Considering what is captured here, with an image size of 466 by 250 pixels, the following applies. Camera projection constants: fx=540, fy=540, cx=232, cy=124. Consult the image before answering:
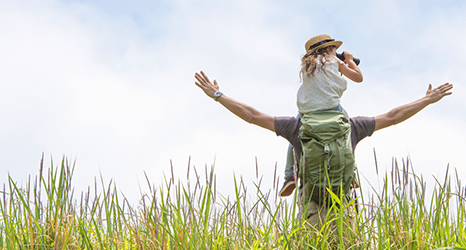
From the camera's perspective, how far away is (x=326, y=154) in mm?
3721

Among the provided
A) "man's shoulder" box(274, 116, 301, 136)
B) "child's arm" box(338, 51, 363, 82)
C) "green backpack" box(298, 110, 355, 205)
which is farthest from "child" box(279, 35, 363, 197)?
"green backpack" box(298, 110, 355, 205)

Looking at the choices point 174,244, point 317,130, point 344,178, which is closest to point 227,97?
point 317,130

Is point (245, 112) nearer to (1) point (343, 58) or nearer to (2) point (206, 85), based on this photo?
(2) point (206, 85)

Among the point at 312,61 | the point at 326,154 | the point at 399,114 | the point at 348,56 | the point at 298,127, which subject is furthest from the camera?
the point at 348,56

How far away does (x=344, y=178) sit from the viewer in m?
3.79

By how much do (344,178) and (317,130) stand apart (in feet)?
1.29

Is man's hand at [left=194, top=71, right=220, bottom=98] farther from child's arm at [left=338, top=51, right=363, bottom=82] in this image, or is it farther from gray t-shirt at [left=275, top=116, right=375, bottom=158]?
child's arm at [left=338, top=51, right=363, bottom=82]

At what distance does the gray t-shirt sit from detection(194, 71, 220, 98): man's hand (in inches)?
23.3

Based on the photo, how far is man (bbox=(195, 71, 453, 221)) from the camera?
4031 mm

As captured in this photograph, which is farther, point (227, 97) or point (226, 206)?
point (227, 97)

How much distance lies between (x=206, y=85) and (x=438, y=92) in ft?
6.24

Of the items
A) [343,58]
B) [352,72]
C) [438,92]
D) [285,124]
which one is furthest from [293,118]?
[438,92]

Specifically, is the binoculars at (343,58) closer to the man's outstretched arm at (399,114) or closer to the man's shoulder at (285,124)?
the man's outstretched arm at (399,114)

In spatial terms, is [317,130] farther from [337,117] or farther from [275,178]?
[275,178]
